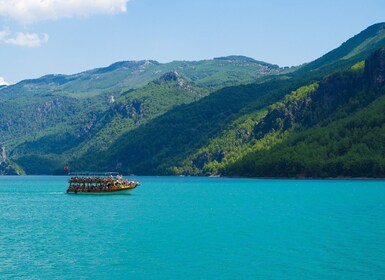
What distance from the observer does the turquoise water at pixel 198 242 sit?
7594 centimetres

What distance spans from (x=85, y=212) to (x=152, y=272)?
252ft

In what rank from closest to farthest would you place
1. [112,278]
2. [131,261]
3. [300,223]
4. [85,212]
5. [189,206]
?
[112,278], [131,261], [300,223], [85,212], [189,206]

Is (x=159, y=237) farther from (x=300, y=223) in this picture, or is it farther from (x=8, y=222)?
(x=8, y=222)

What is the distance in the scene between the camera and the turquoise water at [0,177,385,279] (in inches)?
2990

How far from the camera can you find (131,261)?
81.9 metres

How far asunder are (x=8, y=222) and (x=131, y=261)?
57079 mm

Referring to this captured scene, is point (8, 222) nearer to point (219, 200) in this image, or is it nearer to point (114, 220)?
point (114, 220)

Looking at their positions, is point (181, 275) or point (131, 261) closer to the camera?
point (181, 275)

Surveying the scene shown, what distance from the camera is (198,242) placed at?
97312 mm

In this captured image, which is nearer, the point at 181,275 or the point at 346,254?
the point at 181,275

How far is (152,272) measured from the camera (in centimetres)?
7588

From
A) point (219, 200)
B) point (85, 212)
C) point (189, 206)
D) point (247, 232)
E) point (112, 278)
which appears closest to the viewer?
point (112, 278)

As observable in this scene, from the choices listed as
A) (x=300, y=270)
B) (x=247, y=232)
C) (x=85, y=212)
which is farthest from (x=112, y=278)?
(x=85, y=212)

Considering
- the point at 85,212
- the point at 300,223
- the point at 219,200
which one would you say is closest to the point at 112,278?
the point at 300,223
